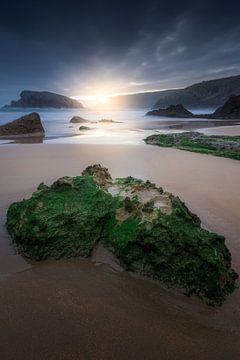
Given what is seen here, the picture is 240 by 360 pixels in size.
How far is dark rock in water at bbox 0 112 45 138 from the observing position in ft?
53.1

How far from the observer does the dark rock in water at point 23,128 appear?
53.1 ft

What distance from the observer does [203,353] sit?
1.89 meters

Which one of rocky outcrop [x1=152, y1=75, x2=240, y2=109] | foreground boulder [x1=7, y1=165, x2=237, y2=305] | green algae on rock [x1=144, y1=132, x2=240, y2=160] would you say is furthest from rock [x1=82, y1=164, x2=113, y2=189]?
rocky outcrop [x1=152, y1=75, x2=240, y2=109]

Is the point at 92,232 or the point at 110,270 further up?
the point at 92,232

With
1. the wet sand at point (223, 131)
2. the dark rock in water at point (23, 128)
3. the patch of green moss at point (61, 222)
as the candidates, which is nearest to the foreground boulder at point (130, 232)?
the patch of green moss at point (61, 222)

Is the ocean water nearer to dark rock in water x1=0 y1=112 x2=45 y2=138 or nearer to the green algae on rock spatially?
dark rock in water x1=0 y1=112 x2=45 y2=138

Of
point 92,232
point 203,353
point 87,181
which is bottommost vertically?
point 203,353

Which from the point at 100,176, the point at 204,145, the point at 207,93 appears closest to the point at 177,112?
the point at 204,145

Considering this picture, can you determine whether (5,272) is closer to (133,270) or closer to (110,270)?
(110,270)

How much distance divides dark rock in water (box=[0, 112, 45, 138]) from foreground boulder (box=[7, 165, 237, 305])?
13397mm

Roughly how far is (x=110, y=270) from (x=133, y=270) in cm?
21

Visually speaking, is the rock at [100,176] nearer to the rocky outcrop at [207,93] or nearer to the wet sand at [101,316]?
the wet sand at [101,316]

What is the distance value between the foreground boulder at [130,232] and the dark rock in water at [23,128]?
13.4 metres

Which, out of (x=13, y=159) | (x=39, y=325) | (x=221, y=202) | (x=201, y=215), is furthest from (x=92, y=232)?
(x=13, y=159)
